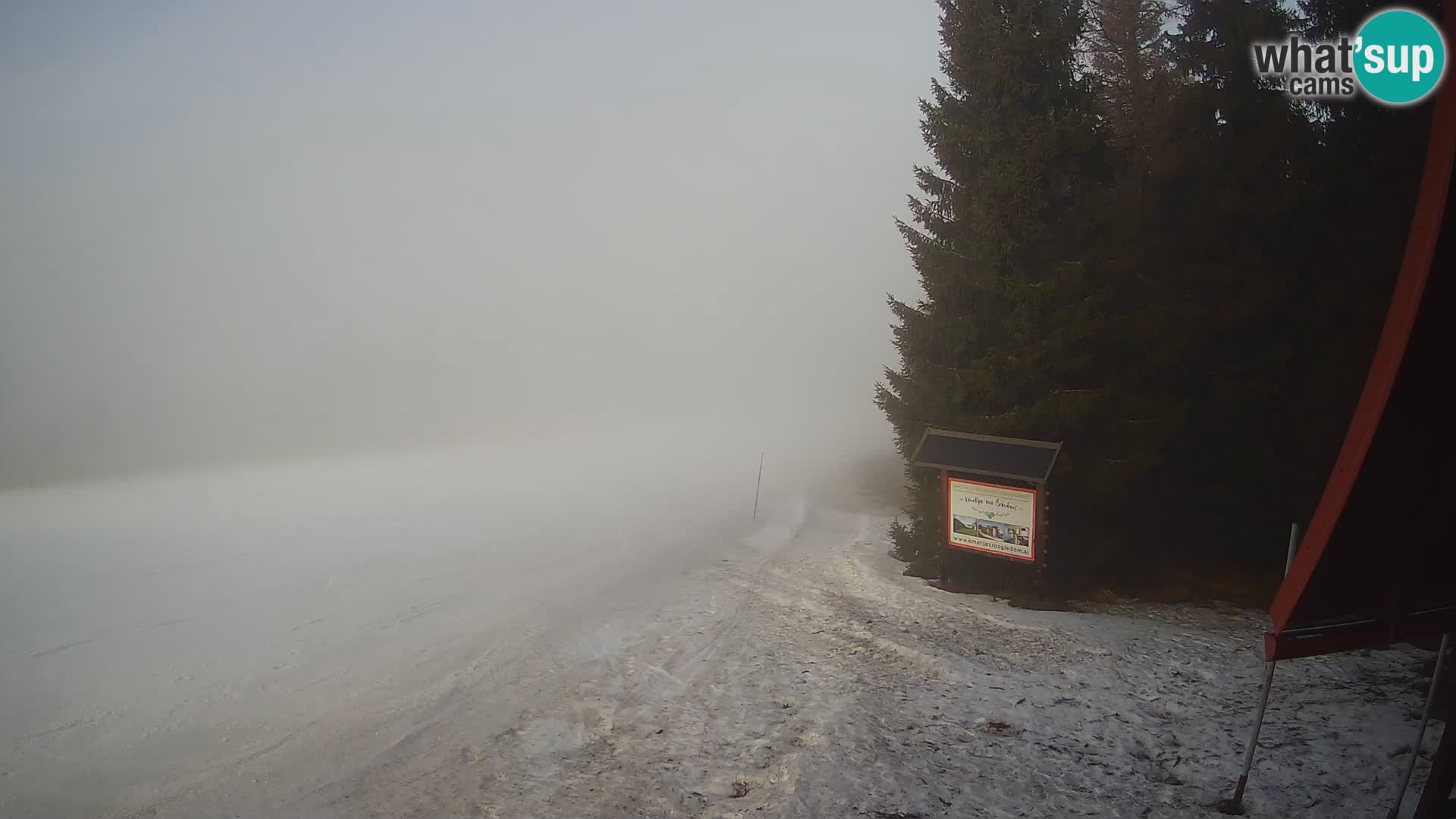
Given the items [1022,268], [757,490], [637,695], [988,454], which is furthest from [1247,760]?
[757,490]

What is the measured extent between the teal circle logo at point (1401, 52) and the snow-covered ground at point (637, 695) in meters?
7.70

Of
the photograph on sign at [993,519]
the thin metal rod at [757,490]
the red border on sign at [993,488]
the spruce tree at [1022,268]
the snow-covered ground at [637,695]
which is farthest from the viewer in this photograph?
the thin metal rod at [757,490]

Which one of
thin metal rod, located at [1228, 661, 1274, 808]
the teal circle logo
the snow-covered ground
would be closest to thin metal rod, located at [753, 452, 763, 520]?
the snow-covered ground

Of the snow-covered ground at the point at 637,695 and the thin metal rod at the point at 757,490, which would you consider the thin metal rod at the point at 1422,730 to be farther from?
the thin metal rod at the point at 757,490

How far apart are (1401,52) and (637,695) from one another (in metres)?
13.3

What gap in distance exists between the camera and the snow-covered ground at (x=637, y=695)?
6539 mm

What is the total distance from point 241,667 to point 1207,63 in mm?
19925

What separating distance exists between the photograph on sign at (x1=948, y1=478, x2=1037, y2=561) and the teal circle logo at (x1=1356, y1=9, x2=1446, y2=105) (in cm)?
755

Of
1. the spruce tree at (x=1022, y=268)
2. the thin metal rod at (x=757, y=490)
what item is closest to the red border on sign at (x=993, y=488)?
the spruce tree at (x=1022, y=268)

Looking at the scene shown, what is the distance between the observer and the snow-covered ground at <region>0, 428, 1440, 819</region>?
654cm

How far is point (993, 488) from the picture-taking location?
12281 mm

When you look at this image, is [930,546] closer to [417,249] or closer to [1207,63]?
[1207,63]

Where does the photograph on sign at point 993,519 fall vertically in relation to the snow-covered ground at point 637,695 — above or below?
above

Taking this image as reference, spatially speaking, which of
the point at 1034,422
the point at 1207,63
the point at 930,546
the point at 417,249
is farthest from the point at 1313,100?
the point at 417,249
